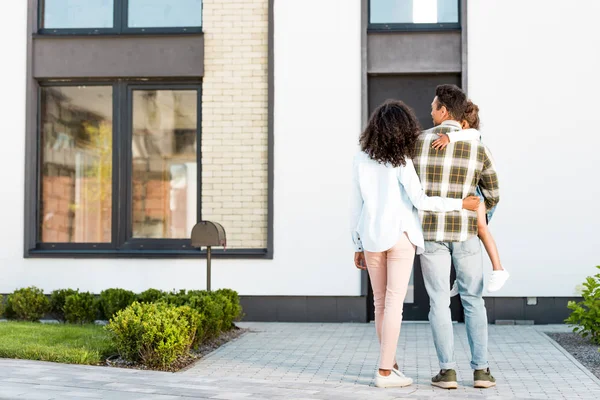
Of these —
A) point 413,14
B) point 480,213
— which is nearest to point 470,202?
point 480,213

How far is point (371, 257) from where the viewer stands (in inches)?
245

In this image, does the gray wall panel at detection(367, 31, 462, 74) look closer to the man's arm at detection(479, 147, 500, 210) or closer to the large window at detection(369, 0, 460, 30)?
the large window at detection(369, 0, 460, 30)

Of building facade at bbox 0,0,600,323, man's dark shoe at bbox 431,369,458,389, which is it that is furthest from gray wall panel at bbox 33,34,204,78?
man's dark shoe at bbox 431,369,458,389

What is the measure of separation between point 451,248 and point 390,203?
0.54 meters

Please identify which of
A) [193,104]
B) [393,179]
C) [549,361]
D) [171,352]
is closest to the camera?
[393,179]

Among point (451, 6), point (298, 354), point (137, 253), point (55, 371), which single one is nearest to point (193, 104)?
point (137, 253)

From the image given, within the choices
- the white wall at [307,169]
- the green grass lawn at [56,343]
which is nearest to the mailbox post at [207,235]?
the green grass lawn at [56,343]

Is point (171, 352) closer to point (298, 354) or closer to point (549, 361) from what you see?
point (298, 354)

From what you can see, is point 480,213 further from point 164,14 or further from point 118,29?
point 118,29

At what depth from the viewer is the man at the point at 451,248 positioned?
6.10 m

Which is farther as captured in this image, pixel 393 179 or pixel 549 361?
pixel 549 361

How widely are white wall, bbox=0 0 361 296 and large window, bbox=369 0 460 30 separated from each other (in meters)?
0.36

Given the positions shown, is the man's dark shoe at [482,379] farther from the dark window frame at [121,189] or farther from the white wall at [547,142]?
the dark window frame at [121,189]

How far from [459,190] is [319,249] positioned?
492cm
